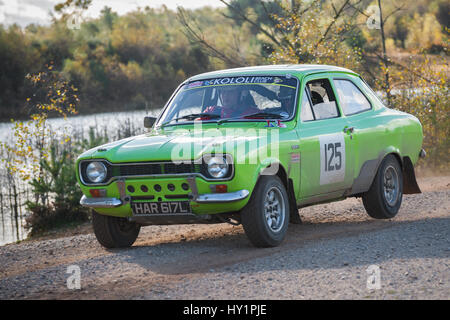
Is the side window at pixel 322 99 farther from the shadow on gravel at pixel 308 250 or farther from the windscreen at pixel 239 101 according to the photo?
the shadow on gravel at pixel 308 250

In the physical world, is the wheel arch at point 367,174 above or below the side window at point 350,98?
below

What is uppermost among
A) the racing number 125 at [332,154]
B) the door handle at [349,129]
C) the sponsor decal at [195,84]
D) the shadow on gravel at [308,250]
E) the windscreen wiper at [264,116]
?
the sponsor decal at [195,84]

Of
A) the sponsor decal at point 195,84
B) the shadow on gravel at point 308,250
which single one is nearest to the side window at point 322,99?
the sponsor decal at point 195,84

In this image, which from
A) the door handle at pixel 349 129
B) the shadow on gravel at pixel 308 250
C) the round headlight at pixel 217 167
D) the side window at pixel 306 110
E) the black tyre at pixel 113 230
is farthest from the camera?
the door handle at pixel 349 129

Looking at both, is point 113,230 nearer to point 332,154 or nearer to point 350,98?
point 332,154

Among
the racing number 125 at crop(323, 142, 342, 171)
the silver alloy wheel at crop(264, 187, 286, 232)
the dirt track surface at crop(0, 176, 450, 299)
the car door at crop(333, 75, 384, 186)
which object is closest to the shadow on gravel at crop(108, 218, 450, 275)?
the dirt track surface at crop(0, 176, 450, 299)

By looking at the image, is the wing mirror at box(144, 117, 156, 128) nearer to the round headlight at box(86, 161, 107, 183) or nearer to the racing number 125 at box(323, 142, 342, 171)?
the round headlight at box(86, 161, 107, 183)

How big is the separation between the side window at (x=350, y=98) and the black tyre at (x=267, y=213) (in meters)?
1.95

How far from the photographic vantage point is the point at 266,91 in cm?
852

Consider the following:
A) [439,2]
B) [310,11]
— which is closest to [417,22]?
[439,2]

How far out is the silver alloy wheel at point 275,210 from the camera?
302 inches

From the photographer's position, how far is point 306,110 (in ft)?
28.0

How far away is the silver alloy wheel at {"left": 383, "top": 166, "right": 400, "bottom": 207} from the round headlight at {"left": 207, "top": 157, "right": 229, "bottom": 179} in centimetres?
334
